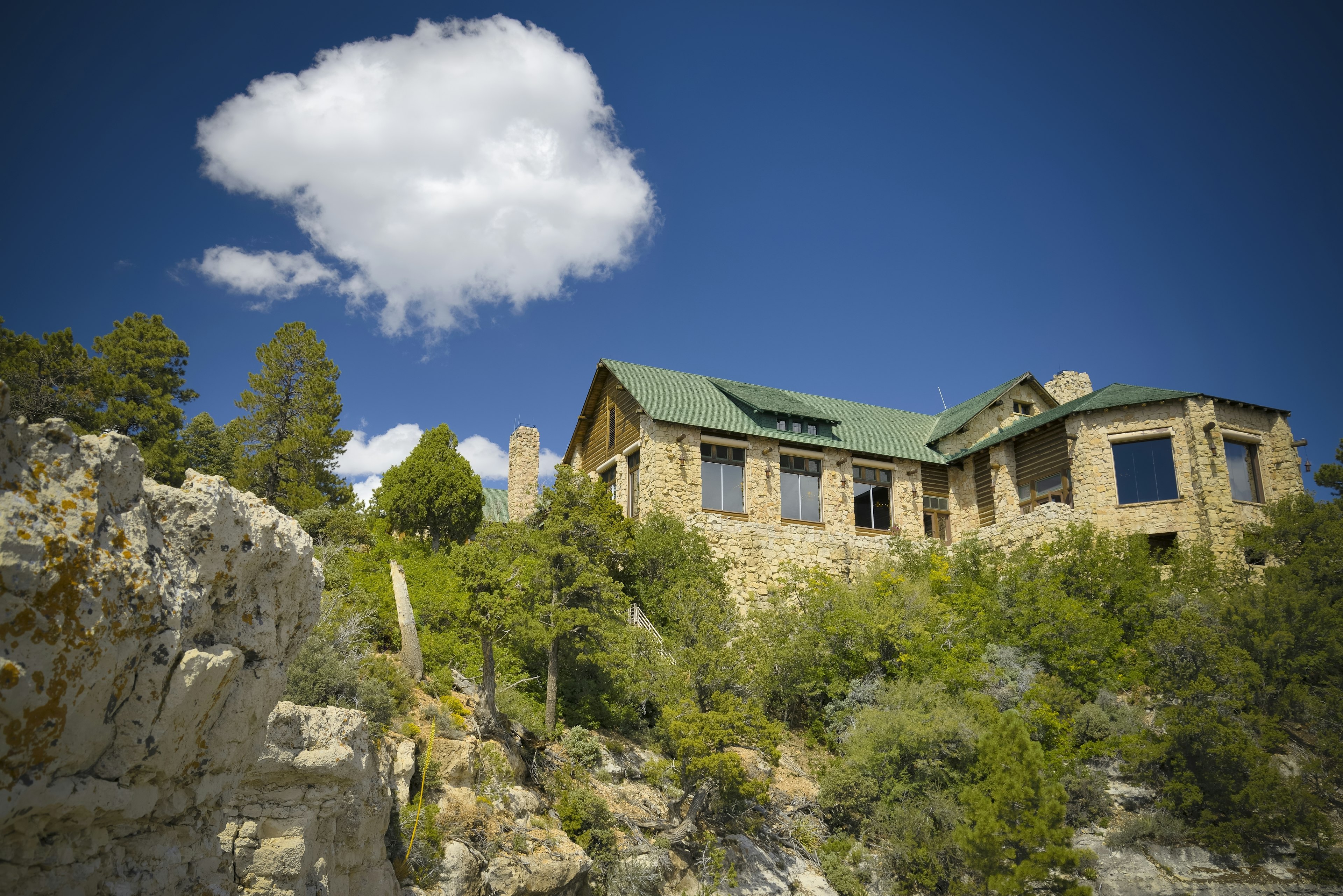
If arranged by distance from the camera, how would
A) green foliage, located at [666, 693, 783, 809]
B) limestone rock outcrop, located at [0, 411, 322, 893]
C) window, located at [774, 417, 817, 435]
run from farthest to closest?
window, located at [774, 417, 817, 435], green foliage, located at [666, 693, 783, 809], limestone rock outcrop, located at [0, 411, 322, 893]

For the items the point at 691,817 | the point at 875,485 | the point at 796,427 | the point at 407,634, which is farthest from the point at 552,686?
the point at 875,485

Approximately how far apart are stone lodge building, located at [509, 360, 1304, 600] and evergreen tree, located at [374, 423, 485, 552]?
617 centimetres

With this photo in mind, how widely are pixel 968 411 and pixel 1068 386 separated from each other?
20.2 feet

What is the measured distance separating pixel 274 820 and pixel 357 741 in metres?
1.39

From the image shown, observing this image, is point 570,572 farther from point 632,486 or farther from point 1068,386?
point 1068,386

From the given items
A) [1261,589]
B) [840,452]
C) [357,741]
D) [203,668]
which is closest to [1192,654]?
[1261,589]

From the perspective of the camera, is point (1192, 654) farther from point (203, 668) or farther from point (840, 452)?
point (203, 668)

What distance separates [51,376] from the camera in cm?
2436

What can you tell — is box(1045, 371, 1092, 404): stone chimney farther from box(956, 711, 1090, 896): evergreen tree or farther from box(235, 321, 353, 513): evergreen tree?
box(235, 321, 353, 513): evergreen tree

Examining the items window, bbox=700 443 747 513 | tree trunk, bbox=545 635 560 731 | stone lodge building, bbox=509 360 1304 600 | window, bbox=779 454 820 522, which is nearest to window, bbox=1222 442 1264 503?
stone lodge building, bbox=509 360 1304 600

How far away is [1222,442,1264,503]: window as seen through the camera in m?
28.2

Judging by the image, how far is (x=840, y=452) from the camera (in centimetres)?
3200

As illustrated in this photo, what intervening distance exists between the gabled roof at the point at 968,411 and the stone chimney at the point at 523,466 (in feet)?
59.4

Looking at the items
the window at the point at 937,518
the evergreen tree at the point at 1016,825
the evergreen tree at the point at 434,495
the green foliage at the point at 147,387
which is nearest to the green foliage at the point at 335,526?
the evergreen tree at the point at 434,495
